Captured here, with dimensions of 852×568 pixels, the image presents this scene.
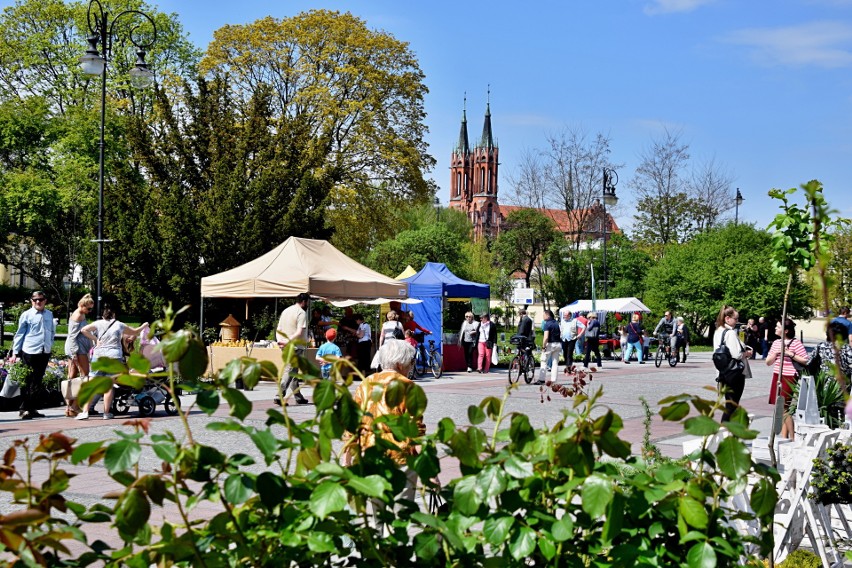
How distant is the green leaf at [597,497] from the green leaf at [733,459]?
0.29 meters

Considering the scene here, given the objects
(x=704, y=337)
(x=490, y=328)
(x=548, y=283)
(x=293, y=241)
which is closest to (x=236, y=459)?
(x=293, y=241)

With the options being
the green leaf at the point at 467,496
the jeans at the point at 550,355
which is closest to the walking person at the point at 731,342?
the jeans at the point at 550,355

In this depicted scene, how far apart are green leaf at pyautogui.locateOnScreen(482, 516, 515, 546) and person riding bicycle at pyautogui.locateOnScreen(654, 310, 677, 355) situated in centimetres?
2849

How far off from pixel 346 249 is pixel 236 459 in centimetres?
3899

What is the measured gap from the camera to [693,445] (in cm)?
541

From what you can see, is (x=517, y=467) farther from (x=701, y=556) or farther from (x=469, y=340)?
(x=469, y=340)

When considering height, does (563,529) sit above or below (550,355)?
above

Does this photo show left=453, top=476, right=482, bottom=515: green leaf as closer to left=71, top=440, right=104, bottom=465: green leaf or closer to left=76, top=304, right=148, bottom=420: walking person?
left=71, top=440, right=104, bottom=465: green leaf

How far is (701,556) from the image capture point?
2268mm

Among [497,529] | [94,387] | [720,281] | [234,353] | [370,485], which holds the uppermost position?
[720,281]

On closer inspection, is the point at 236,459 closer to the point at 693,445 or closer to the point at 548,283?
the point at 693,445

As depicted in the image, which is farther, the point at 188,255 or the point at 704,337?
the point at 704,337

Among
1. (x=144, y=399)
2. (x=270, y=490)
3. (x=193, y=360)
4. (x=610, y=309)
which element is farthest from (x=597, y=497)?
(x=610, y=309)

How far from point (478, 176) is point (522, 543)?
150 m
